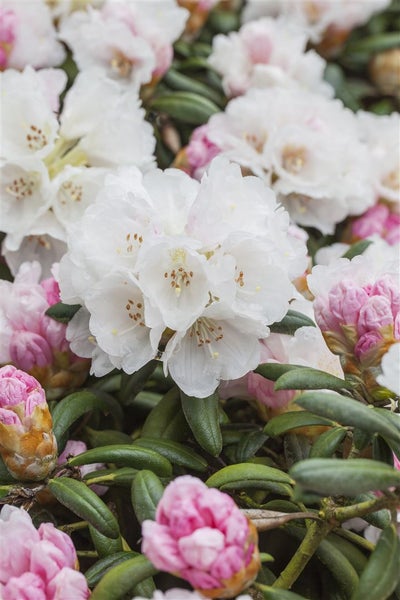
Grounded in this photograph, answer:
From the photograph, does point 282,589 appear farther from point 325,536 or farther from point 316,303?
point 316,303

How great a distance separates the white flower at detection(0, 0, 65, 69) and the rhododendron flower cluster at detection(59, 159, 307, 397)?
0.65 m

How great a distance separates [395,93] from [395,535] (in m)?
1.41

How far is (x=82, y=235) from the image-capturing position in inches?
44.4

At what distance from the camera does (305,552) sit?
97 cm

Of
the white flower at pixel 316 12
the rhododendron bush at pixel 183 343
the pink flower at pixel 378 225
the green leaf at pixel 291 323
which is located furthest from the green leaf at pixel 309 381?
the white flower at pixel 316 12

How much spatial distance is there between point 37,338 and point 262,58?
84cm

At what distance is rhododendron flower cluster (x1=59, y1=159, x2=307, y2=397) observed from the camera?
1075 millimetres

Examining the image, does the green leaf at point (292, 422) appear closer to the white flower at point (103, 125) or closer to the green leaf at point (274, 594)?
the green leaf at point (274, 594)

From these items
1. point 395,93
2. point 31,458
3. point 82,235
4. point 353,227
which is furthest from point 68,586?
point 395,93

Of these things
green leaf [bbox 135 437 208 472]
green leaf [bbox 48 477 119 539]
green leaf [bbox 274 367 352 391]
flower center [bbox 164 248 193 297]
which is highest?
flower center [bbox 164 248 193 297]

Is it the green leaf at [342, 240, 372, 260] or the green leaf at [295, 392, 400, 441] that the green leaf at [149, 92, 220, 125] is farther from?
the green leaf at [295, 392, 400, 441]

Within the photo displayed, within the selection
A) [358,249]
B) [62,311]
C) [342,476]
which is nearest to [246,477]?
[342,476]

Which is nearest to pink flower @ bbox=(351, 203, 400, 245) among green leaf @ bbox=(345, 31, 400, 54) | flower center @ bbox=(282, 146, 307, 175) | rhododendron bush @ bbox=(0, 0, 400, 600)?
rhododendron bush @ bbox=(0, 0, 400, 600)

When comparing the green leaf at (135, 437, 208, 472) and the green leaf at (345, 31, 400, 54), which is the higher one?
the green leaf at (345, 31, 400, 54)
